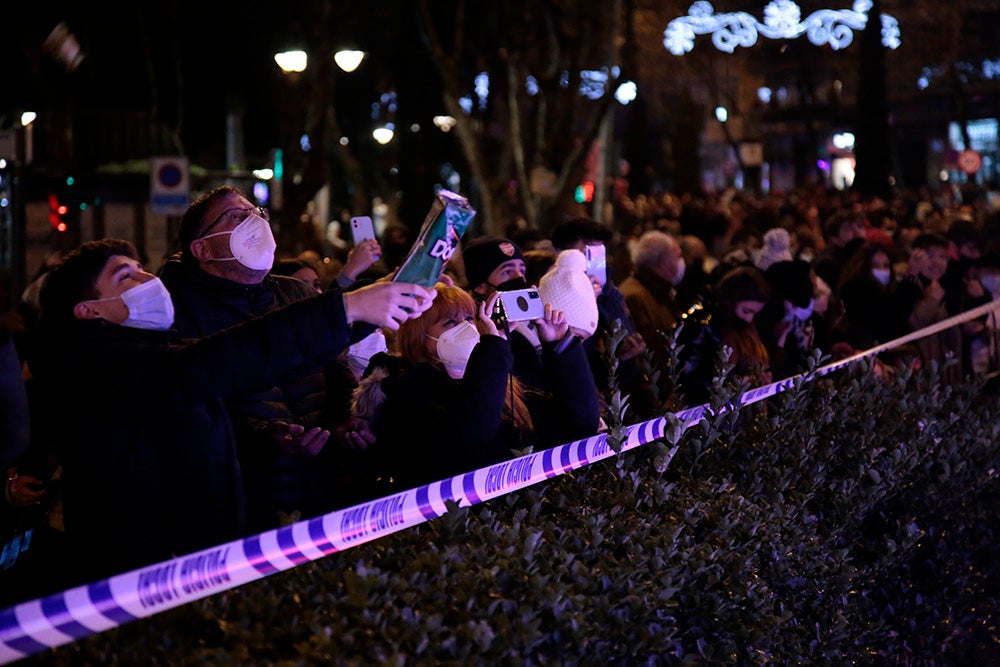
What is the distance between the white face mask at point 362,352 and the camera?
20.0ft

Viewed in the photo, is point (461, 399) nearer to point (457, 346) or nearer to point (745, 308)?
point (457, 346)

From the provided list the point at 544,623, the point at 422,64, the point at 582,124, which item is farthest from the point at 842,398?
the point at 582,124

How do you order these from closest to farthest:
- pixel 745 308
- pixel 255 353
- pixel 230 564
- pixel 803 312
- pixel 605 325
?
pixel 230 564 → pixel 255 353 → pixel 605 325 → pixel 745 308 → pixel 803 312

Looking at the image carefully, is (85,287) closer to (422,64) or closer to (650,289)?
(650,289)

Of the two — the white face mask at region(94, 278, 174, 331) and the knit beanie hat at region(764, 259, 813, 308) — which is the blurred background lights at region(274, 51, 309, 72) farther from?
the white face mask at region(94, 278, 174, 331)

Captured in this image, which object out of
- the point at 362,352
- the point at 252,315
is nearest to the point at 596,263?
the point at 362,352

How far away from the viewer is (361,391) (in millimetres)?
5258

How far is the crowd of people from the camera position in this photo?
3705 mm

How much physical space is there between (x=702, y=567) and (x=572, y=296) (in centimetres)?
160

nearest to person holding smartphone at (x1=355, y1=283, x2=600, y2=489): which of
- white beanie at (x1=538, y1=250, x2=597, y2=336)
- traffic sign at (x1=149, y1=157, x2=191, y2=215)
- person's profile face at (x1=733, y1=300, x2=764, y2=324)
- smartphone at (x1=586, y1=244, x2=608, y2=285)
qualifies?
white beanie at (x1=538, y1=250, x2=597, y2=336)

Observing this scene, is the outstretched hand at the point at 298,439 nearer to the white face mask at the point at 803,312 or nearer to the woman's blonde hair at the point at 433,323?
the woman's blonde hair at the point at 433,323

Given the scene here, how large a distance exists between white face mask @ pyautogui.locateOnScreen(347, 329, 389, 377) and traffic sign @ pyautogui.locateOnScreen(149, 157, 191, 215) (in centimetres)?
1316

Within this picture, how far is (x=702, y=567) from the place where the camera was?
4051 mm

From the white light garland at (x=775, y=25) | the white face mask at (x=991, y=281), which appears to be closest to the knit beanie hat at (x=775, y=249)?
the white face mask at (x=991, y=281)
